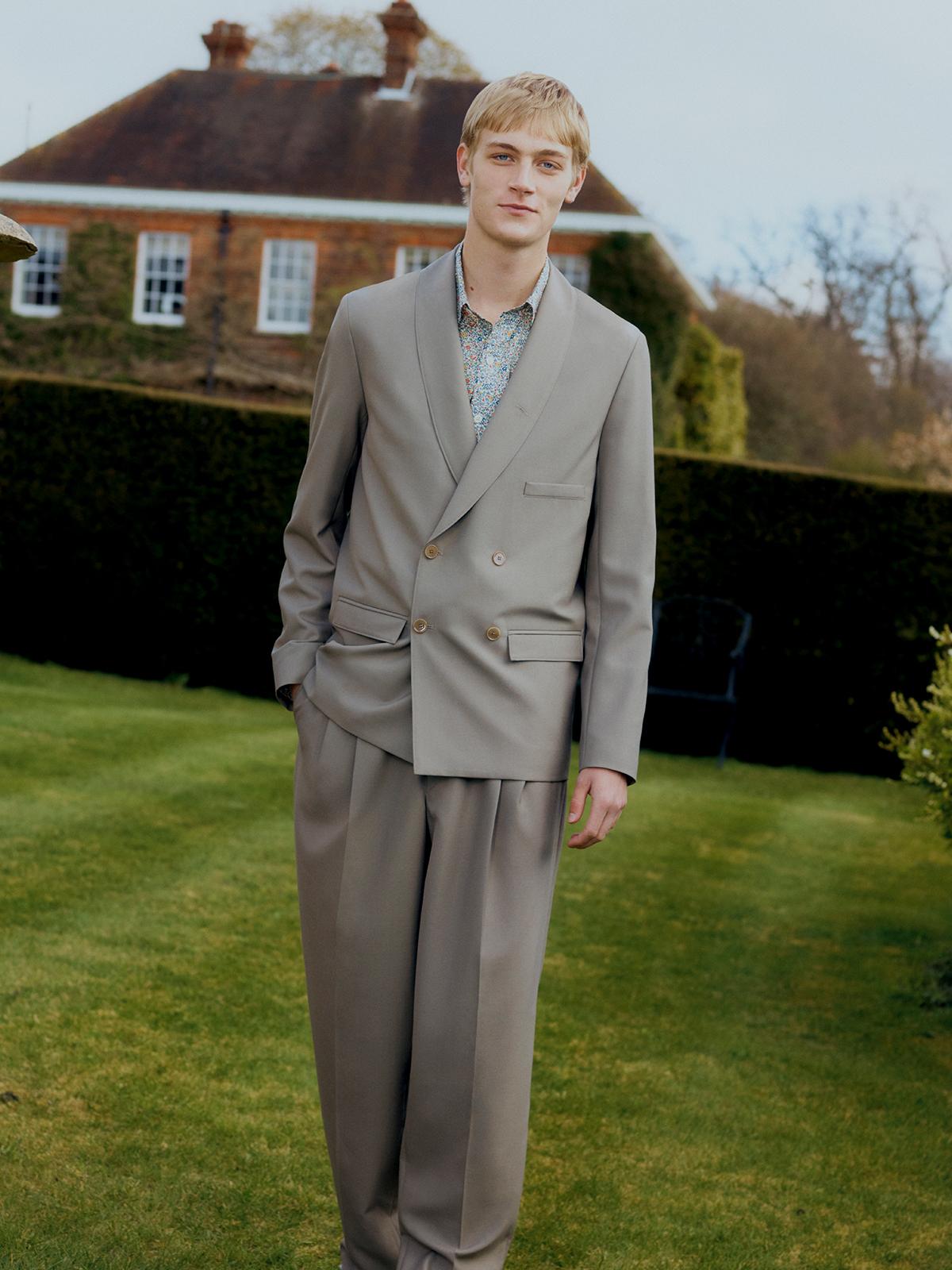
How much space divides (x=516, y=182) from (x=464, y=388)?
339mm

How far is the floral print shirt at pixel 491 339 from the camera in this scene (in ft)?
8.09

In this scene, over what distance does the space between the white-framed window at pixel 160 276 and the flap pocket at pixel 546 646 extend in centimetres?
2190

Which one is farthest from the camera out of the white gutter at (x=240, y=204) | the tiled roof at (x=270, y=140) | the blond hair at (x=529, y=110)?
the tiled roof at (x=270, y=140)

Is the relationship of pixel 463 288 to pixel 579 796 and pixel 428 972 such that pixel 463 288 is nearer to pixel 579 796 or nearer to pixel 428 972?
pixel 579 796

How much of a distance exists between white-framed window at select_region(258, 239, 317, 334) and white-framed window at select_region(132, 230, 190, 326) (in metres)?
1.30

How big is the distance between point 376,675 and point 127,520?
969 cm

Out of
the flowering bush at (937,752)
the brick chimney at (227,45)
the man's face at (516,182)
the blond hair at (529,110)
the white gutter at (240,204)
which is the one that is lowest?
the flowering bush at (937,752)

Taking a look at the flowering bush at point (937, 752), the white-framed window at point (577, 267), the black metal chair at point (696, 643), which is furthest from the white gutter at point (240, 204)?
the flowering bush at point (937, 752)

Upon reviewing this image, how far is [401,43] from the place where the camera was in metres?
24.0

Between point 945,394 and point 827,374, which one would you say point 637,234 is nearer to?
point 827,374

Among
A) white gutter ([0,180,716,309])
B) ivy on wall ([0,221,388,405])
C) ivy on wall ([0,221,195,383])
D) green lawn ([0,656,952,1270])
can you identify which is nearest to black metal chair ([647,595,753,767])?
green lawn ([0,656,952,1270])

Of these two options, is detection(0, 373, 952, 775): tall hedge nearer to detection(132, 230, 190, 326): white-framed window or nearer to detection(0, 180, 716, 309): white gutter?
detection(0, 180, 716, 309): white gutter

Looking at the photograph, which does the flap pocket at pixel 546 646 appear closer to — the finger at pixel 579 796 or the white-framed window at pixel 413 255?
the finger at pixel 579 796

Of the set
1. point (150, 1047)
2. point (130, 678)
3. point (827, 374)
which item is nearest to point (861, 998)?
point (150, 1047)
